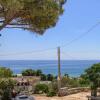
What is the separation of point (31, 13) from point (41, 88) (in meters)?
14.8

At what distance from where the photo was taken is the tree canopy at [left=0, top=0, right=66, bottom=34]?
17.0 m

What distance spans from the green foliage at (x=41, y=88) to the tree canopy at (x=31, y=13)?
1265 centimetres

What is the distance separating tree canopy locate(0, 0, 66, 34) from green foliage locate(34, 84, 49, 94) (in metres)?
12.7


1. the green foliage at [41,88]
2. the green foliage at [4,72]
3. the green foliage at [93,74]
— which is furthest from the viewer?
the green foliage at [4,72]

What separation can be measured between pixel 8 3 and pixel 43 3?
1.74 meters

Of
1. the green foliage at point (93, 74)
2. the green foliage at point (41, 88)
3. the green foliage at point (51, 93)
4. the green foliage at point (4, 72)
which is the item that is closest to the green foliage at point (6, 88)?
the green foliage at point (41, 88)

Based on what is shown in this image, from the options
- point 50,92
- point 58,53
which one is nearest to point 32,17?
point 50,92

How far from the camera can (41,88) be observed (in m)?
32.2

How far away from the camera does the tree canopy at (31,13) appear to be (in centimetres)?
1698

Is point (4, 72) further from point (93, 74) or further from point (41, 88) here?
point (93, 74)

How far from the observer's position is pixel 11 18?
59.8 ft

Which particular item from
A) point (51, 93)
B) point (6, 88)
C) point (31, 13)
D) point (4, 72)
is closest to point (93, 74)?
point (51, 93)

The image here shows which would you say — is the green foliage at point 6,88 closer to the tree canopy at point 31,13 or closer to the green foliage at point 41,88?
the green foliage at point 41,88

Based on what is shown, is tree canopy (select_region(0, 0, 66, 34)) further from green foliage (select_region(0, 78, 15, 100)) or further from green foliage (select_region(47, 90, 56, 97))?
green foliage (select_region(47, 90, 56, 97))
